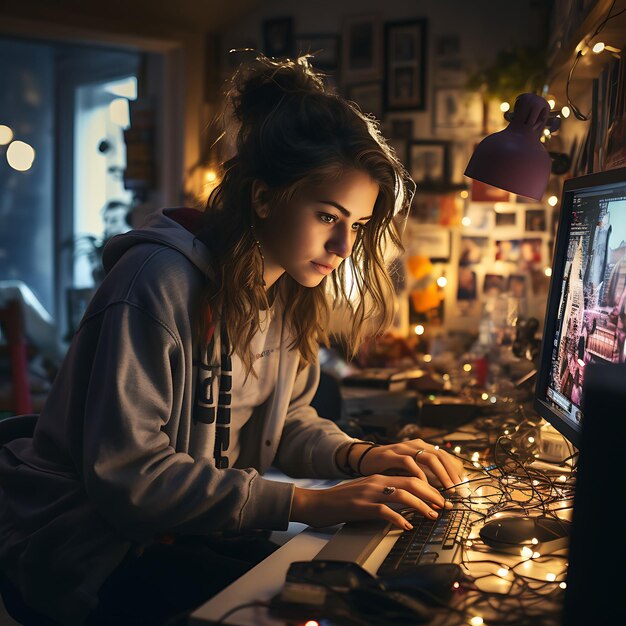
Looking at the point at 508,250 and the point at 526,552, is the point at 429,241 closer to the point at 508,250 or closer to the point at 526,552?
the point at 508,250

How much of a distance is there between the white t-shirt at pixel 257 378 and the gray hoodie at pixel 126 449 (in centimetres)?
9

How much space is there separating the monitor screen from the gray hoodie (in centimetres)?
46

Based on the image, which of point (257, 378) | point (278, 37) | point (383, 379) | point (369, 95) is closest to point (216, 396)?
point (257, 378)

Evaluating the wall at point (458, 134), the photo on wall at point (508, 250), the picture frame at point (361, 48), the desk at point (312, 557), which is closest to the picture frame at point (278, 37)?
the picture frame at point (361, 48)

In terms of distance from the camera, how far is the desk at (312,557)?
0.79 metres

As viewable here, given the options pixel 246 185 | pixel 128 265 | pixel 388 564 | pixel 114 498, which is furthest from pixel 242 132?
pixel 388 564

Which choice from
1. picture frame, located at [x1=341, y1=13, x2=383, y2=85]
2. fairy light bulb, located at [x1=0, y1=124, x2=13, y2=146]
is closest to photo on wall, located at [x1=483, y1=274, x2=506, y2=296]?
picture frame, located at [x1=341, y1=13, x2=383, y2=85]

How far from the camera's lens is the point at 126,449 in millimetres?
1036

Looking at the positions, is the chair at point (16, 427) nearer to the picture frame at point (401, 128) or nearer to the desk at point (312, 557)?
the desk at point (312, 557)

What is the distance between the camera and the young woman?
1049 mm

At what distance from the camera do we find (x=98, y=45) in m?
3.58

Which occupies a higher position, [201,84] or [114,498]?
[201,84]

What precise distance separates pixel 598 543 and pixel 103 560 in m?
0.69

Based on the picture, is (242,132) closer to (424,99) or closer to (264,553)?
(264,553)
